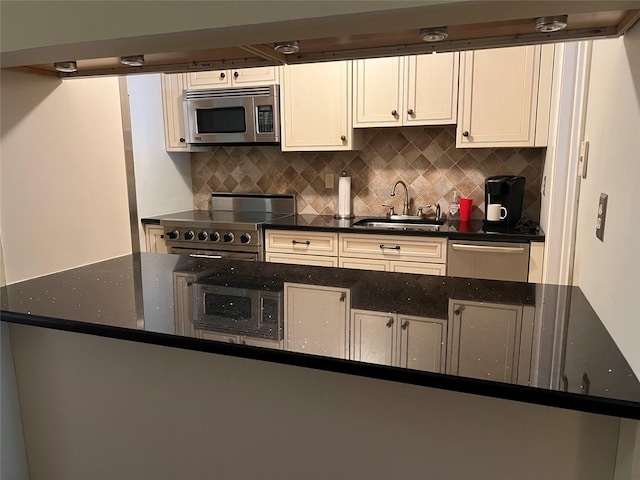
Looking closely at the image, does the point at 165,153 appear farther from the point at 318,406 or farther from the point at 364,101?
the point at 318,406

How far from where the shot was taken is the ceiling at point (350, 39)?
0.98m

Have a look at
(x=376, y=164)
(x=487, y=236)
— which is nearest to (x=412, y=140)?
(x=376, y=164)

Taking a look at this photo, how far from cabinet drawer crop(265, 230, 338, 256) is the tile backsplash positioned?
59 centimetres

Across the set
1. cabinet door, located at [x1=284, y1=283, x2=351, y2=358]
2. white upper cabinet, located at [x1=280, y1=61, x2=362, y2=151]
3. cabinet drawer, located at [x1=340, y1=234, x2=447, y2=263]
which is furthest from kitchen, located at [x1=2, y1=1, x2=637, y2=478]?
white upper cabinet, located at [x1=280, y1=61, x2=362, y2=151]

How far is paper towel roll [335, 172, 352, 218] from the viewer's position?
342 cm

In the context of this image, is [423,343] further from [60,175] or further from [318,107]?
[318,107]

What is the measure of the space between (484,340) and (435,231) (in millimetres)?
1810

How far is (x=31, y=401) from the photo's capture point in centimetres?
158

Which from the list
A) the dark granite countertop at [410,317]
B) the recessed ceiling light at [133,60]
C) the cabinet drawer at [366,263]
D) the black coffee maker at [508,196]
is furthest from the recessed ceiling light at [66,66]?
the black coffee maker at [508,196]

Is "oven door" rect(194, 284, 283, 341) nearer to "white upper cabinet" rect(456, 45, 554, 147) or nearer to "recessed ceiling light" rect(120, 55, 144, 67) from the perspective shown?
"recessed ceiling light" rect(120, 55, 144, 67)

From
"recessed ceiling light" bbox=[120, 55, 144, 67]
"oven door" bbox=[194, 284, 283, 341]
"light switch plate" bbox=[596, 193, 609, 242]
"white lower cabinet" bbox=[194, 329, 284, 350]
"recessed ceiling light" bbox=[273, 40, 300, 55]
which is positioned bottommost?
"white lower cabinet" bbox=[194, 329, 284, 350]

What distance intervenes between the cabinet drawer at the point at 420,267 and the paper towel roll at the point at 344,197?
0.70 metres

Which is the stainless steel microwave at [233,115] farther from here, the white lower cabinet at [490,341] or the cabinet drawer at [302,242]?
the white lower cabinet at [490,341]

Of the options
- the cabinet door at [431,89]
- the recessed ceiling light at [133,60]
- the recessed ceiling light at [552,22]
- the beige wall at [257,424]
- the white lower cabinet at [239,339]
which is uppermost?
the cabinet door at [431,89]
